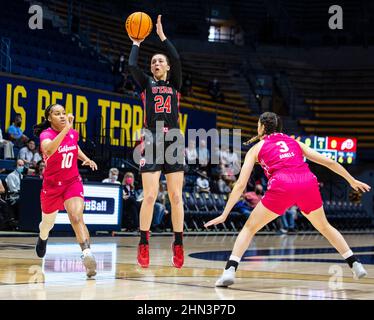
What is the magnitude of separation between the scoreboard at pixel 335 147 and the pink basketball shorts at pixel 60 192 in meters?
17.5

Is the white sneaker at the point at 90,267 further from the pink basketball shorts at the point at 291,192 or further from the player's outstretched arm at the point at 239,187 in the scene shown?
the pink basketball shorts at the point at 291,192

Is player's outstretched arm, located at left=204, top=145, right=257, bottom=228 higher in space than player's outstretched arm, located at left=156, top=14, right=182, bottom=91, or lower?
lower

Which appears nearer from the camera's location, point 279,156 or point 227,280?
point 227,280

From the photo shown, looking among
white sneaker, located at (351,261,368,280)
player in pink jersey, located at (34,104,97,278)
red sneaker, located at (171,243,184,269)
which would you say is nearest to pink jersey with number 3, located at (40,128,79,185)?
player in pink jersey, located at (34,104,97,278)

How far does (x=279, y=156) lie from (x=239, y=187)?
0.56 metres

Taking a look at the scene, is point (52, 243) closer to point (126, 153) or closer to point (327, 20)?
point (126, 153)

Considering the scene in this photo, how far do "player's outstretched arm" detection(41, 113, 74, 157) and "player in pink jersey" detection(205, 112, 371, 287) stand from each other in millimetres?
1541

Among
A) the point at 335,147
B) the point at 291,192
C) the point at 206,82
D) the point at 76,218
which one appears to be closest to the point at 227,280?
the point at 291,192

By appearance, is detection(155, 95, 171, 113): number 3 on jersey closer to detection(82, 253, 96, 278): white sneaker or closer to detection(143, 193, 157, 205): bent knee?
detection(143, 193, 157, 205): bent knee

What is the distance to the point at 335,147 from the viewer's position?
979 inches

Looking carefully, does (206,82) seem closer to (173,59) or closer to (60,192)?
(173,59)

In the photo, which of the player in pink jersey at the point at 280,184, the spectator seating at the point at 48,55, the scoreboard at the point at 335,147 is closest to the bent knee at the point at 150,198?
the player in pink jersey at the point at 280,184

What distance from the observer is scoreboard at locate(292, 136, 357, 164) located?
2425cm
